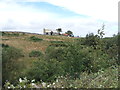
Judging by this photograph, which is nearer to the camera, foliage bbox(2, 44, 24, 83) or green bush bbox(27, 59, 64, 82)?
foliage bbox(2, 44, 24, 83)

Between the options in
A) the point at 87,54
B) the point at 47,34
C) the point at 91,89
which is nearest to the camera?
the point at 91,89

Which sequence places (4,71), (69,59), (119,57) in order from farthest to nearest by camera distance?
(119,57) < (69,59) < (4,71)

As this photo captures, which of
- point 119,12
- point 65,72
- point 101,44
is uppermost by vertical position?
point 119,12

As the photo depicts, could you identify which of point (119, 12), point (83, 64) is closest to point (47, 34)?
point (83, 64)

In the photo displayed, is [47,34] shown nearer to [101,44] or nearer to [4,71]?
[101,44]

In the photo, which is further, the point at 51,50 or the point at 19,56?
the point at 51,50

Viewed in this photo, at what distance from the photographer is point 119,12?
699 centimetres

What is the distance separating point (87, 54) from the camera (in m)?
9.91

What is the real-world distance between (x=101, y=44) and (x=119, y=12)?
4.32 m

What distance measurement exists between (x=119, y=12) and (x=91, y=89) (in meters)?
2.58

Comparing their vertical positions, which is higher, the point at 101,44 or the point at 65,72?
the point at 101,44

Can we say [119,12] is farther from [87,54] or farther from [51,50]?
[51,50]

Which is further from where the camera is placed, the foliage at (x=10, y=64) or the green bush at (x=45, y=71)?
the green bush at (x=45, y=71)

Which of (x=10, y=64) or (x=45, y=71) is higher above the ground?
(x=10, y=64)
